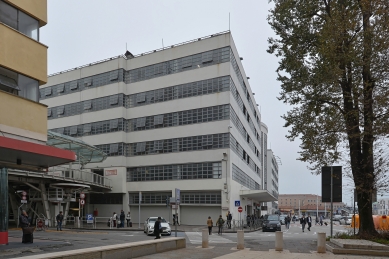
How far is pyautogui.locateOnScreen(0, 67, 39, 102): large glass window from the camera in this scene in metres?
17.5

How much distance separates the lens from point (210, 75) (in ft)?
156

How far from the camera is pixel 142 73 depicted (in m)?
53.5

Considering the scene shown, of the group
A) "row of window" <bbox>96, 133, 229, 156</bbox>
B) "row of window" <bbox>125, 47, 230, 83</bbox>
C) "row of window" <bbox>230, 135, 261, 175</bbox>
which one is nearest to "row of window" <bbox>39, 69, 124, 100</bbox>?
"row of window" <bbox>125, 47, 230, 83</bbox>

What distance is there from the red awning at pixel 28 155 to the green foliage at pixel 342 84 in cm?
1149

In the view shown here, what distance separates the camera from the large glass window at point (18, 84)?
688 inches

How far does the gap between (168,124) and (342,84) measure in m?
30.8

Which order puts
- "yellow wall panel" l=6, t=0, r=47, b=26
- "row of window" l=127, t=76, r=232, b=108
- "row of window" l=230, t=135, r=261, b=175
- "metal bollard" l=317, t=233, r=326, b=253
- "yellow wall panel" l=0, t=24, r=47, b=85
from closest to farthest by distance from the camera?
"yellow wall panel" l=0, t=24, r=47, b=85
"metal bollard" l=317, t=233, r=326, b=253
"yellow wall panel" l=6, t=0, r=47, b=26
"row of window" l=127, t=76, r=232, b=108
"row of window" l=230, t=135, r=261, b=175

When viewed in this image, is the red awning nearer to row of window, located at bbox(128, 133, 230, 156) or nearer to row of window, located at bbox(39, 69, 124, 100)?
row of window, located at bbox(128, 133, 230, 156)

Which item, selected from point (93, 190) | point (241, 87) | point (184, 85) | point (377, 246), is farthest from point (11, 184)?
point (377, 246)

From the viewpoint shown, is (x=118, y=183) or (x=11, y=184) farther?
(x=118, y=183)

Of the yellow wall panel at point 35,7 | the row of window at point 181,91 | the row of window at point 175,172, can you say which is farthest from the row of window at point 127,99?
the yellow wall panel at point 35,7

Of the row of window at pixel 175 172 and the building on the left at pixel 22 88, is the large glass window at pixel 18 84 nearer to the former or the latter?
the building on the left at pixel 22 88

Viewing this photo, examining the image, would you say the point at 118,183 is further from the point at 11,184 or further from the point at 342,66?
the point at 342,66

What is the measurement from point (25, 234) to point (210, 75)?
99.4ft
